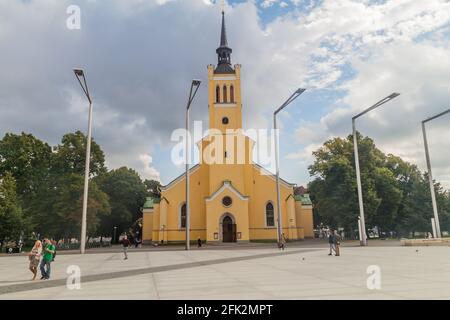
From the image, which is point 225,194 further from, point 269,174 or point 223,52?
point 223,52

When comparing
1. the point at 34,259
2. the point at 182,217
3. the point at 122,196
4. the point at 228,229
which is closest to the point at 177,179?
the point at 182,217

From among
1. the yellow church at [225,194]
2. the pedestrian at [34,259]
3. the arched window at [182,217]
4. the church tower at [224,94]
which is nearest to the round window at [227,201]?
the yellow church at [225,194]

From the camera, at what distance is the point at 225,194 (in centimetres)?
4200

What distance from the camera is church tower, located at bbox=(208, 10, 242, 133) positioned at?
4606 cm

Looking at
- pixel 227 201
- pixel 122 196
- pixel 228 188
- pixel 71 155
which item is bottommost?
pixel 227 201

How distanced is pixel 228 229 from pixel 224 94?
62.5ft

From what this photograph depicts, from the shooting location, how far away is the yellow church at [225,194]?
137 ft

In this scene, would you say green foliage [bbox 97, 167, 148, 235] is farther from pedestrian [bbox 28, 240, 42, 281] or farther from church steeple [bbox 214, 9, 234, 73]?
pedestrian [bbox 28, 240, 42, 281]

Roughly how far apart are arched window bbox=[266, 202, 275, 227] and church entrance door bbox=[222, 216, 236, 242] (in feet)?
16.3
